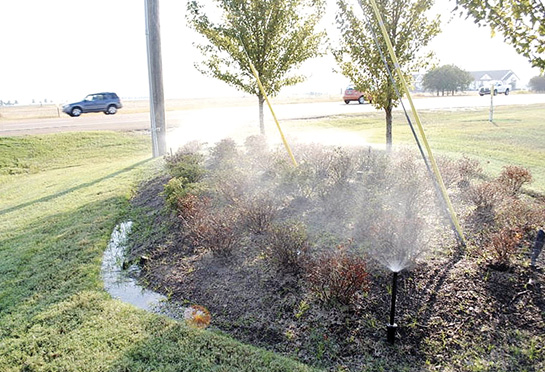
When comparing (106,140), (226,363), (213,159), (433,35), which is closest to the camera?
(226,363)

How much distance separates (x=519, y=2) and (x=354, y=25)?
490 cm

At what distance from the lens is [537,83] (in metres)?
58.1

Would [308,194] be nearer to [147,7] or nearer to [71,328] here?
[71,328]

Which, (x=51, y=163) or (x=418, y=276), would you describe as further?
(x=51, y=163)

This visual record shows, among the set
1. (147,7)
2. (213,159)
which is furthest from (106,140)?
(213,159)

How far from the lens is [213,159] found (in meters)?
9.50

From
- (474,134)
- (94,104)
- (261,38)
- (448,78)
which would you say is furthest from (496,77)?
(261,38)

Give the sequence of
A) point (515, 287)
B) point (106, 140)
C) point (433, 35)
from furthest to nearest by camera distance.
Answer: point (106, 140), point (433, 35), point (515, 287)

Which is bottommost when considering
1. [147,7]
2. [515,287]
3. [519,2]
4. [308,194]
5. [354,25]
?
[515,287]

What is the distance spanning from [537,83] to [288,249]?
6726cm

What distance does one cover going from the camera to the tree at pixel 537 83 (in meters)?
56.5

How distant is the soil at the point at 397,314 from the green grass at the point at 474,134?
13.5ft

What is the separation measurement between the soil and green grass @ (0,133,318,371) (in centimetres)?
34

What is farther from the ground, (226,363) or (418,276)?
(418,276)
